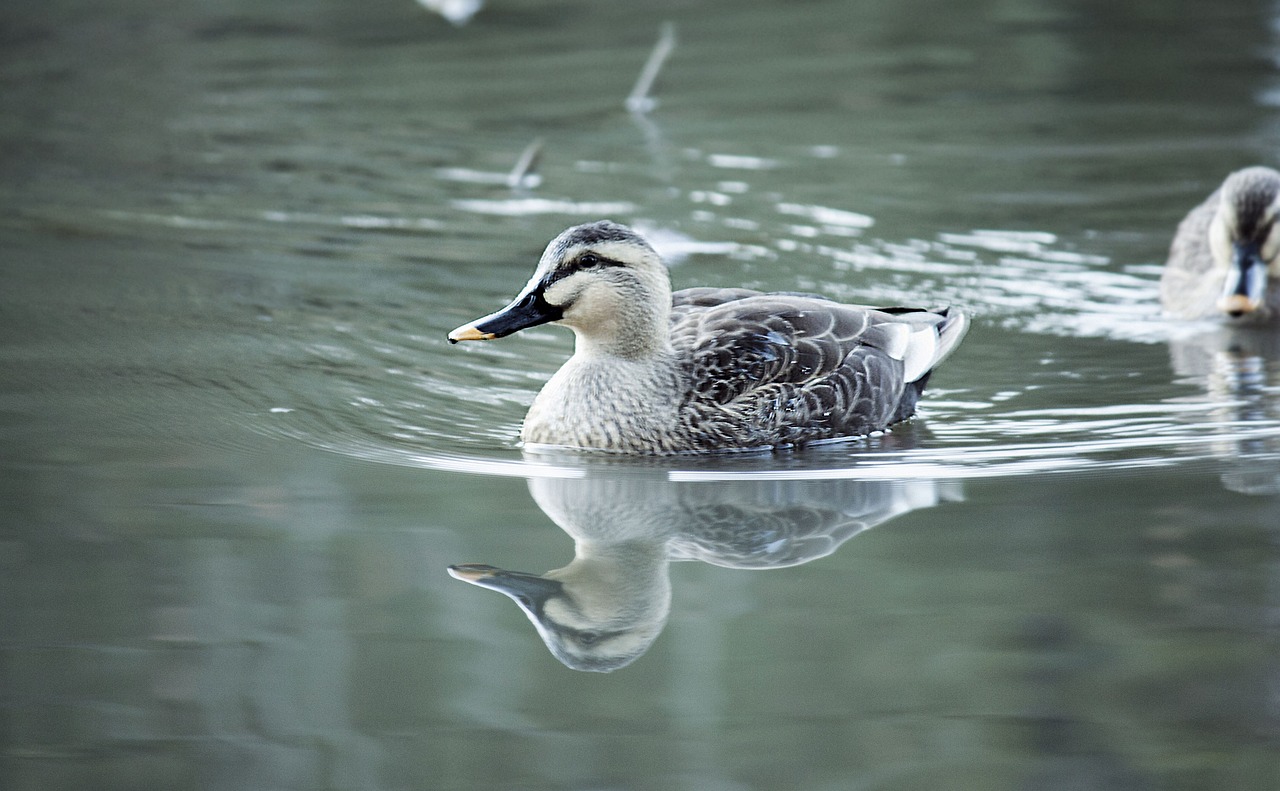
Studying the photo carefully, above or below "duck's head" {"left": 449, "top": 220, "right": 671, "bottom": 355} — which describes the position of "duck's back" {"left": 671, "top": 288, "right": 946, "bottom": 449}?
below

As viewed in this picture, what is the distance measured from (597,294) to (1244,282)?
3.98m

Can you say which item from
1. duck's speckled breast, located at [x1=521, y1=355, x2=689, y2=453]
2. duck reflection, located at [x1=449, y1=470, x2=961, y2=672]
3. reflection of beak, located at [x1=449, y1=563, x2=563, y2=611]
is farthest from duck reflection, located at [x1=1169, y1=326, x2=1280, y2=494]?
reflection of beak, located at [x1=449, y1=563, x2=563, y2=611]

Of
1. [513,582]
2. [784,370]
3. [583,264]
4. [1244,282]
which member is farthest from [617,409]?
[1244,282]

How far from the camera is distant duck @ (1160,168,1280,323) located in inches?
368

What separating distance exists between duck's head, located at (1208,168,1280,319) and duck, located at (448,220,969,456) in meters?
2.69

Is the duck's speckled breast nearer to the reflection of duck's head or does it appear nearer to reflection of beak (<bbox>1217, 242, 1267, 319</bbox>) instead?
the reflection of duck's head

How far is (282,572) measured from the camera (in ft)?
19.0

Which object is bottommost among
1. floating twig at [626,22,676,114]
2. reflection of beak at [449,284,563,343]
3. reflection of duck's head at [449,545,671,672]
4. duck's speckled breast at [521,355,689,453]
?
reflection of duck's head at [449,545,671,672]

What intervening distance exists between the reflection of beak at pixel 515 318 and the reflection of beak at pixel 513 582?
137 centimetres

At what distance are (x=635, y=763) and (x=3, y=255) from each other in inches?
285

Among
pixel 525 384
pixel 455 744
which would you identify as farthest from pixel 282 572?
pixel 525 384

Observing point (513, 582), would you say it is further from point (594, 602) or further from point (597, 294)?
point (597, 294)

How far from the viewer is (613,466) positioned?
7059mm

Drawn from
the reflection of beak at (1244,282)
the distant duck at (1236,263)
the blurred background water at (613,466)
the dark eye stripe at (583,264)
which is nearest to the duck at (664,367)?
the dark eye stripe at (583,264)
